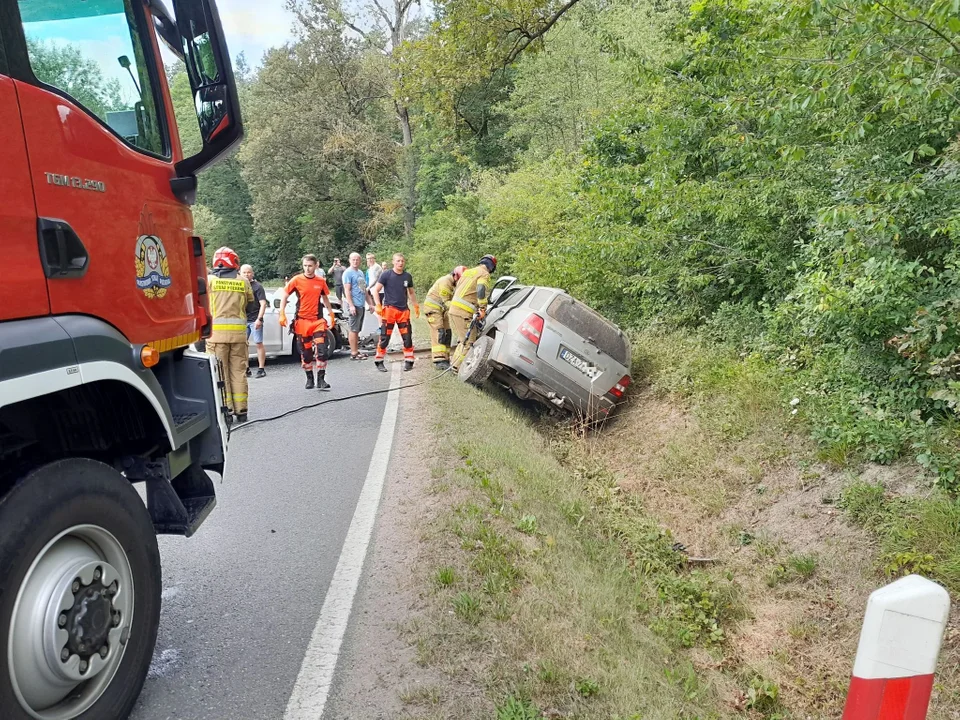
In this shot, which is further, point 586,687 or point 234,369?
point 234,369

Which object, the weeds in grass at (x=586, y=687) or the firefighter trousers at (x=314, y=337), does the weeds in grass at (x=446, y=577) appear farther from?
the firefighter trousers at (x=314, y=337)

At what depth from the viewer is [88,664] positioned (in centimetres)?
242

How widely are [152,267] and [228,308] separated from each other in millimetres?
5221

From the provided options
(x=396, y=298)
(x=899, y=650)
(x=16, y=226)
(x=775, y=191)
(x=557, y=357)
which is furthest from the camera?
(x=396, y=298)

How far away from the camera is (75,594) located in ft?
7.82

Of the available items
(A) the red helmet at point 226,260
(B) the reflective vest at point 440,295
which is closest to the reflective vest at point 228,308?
(A) the red helmet at point 226,260

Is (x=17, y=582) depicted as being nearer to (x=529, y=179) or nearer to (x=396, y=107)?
(x=529, y=179)

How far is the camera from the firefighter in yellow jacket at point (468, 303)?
34.8ft

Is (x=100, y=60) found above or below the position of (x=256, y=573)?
above

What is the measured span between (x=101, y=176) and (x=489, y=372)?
662 cm

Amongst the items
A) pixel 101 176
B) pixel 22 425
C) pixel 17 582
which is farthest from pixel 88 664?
pixel 101 176

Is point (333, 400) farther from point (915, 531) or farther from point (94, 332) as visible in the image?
point (94, 332)

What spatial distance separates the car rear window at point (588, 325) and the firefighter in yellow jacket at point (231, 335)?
3624 mm

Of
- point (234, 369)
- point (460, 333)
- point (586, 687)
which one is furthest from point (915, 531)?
point (460, 333)
